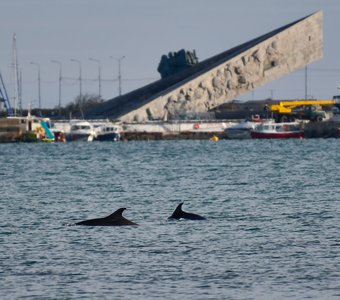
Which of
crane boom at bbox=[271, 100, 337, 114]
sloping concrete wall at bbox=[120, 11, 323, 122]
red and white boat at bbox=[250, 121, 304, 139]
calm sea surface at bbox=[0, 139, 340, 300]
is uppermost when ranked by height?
sloping concrete wall at bbox=[120, 11, 323, 122]

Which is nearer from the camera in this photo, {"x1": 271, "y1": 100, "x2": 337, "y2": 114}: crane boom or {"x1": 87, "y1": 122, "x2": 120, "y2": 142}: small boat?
{"x1": 87, "y1": 122, "x2": 120, "y2": 142}: small boat

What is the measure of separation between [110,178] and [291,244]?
32.3 m

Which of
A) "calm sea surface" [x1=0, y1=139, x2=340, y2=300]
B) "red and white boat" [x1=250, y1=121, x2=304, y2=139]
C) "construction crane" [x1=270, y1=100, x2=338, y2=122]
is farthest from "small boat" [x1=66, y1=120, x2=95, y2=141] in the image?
"calm sea surface" [x1=0, y1=139, x2=340, y2=300]

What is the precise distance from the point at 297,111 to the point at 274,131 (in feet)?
43.9

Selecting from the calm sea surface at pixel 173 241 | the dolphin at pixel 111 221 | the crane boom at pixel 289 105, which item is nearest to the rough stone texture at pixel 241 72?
the crane boom at pixel 289 105

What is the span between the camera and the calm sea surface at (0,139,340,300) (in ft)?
89.8

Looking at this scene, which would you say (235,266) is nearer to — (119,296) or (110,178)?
(119,296)

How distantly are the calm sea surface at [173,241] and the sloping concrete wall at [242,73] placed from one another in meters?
95.4

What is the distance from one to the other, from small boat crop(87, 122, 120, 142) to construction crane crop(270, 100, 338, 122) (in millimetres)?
19959

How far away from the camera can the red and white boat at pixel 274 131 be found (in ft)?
492

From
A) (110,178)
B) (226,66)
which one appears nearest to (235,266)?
(110,178)

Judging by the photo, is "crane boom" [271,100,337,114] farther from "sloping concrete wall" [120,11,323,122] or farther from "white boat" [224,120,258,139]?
"white boat" [224,120,258,139]

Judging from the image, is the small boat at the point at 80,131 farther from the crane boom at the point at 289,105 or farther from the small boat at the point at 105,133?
the crane boom at the point at 289,105

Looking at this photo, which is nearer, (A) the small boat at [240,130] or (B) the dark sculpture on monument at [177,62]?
(A) the small boat at [240,130]
